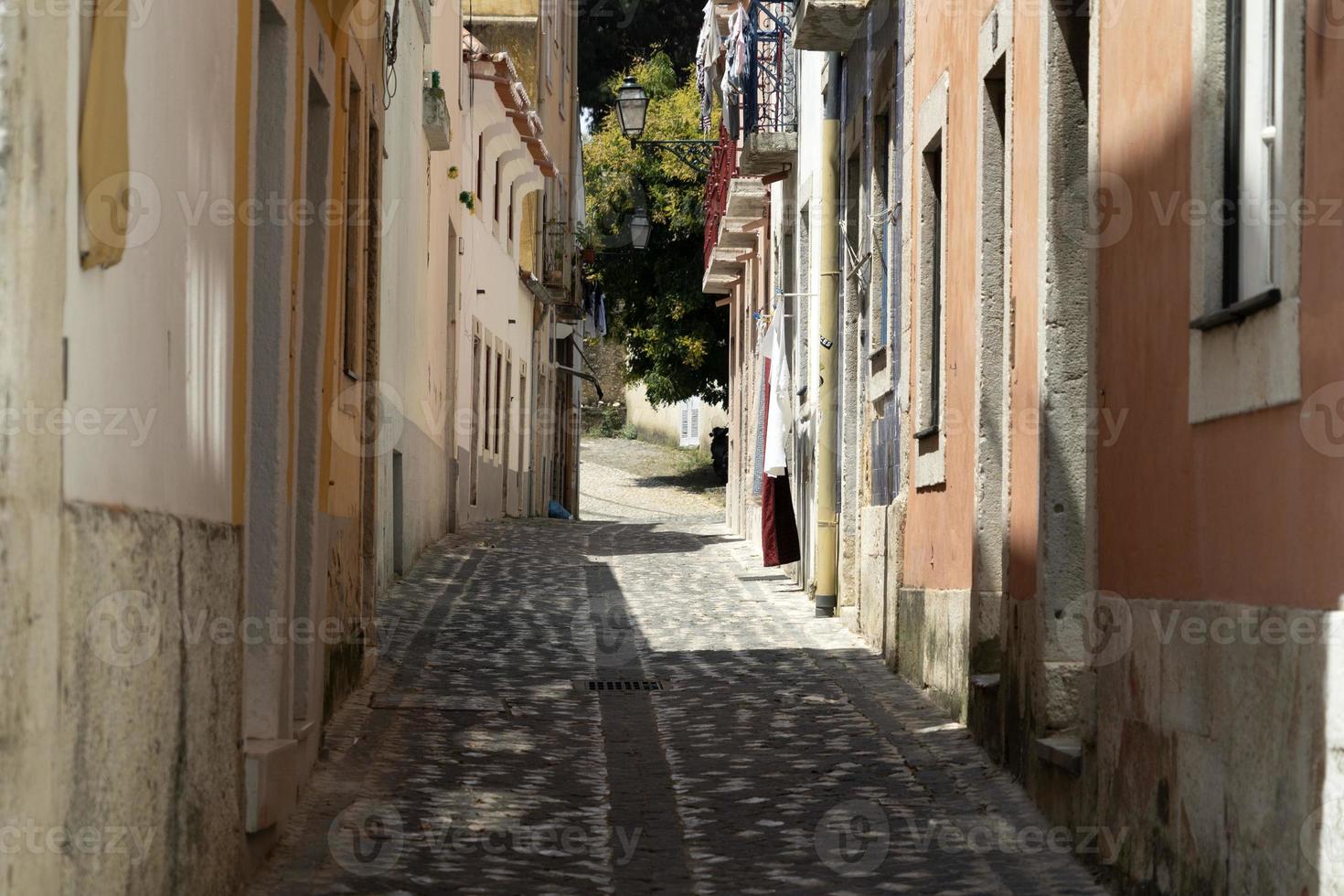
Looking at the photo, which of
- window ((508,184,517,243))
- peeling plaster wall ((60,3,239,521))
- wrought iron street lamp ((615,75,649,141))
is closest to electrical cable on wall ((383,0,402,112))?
peeling plaster wall ((60,3,239,521))

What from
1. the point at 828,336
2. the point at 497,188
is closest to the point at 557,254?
the point at 497,188

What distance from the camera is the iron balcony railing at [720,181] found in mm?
22766

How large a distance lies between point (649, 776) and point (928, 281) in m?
4.21

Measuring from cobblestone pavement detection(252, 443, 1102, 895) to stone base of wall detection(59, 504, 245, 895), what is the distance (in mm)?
739

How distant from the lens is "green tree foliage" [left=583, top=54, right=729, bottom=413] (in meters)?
38.1

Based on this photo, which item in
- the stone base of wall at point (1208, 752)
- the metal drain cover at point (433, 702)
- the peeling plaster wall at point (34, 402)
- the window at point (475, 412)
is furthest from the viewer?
the window at point (475, 412)

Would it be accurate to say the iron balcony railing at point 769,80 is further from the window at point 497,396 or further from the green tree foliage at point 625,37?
the green tree foliage at point 625,37

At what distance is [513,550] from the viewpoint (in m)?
21.4

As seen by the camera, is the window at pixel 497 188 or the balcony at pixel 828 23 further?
the window at pixel 497 188

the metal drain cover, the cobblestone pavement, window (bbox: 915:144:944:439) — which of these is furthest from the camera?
window (bbox: 915:144:944:439)

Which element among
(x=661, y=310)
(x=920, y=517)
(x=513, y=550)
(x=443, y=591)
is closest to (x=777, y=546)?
(x=443, y=591)

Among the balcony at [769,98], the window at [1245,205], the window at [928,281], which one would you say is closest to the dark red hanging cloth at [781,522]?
the balcony at [769,98]

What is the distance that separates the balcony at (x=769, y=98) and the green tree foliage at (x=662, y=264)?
58.8 feet

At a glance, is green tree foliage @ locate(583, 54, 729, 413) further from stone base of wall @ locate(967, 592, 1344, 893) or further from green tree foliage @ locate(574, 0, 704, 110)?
stone base of wall @ locate(967, 592, 1344, 893)
